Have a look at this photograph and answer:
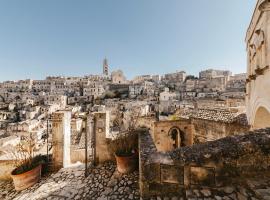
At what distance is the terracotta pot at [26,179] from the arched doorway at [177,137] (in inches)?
376

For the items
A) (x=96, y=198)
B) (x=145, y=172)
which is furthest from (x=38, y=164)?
(x=145, y=172)

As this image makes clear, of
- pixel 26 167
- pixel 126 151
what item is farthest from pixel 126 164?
pixel 26 167

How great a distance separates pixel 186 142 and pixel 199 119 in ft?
7.64

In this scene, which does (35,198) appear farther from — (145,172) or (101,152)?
(145,172)

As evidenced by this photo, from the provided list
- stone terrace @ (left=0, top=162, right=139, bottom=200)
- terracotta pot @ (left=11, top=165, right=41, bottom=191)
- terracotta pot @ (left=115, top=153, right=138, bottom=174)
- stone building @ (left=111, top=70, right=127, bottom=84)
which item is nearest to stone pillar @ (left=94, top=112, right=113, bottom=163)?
stone terrace @ (left=0, top=162, right=139, bottom=200)

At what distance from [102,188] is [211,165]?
3.64 m

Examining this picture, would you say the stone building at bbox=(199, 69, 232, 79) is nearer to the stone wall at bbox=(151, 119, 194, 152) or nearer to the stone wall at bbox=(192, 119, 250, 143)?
the stone wall at bbox=(151, 119, 194, 152)

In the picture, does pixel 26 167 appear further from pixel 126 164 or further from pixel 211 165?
pixel 211 165

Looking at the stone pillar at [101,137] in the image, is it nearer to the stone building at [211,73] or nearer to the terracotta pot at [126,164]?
the terracotta pot at [126,164]

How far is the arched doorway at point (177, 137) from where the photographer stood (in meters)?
12.0

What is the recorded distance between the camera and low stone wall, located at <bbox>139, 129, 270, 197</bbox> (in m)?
2.79

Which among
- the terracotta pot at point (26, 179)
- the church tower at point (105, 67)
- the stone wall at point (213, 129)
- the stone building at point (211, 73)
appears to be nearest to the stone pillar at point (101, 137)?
the terracotta pot at point (26, 179)

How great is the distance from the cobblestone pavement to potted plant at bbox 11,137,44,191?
0.88 ft

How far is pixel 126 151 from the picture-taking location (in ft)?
19.4
